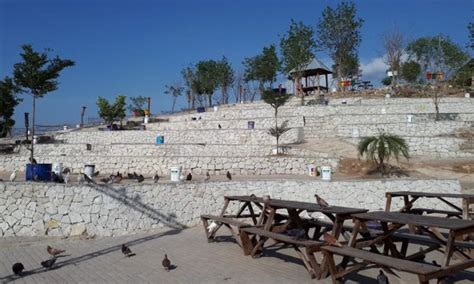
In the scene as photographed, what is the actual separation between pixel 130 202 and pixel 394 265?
734 centimetres

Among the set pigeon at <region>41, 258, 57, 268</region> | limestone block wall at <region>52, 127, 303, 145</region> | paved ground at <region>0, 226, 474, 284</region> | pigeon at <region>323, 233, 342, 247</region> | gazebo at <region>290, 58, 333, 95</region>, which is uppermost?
gazebo at <region>290, 58, 333, 95</region>

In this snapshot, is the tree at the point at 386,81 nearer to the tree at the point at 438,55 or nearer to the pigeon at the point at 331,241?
the tree at the point at 438,55

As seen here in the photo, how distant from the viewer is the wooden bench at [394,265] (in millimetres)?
4852

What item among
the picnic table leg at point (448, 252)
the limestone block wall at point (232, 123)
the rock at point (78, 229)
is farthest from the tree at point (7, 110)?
the picnic table leg at point (448, 252)

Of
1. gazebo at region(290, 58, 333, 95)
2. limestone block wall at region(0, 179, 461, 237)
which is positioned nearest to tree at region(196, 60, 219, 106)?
gazebo at region(290, 58, 333, 95)

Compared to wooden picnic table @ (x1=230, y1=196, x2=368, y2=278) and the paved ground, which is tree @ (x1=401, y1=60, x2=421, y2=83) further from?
wooden picnic table @ (x1=230, y1=196, x2=368, y2=278)

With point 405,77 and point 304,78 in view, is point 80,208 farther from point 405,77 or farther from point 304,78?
point 405,77

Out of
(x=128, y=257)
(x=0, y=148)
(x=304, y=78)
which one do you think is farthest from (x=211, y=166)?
(x=304, y=78)

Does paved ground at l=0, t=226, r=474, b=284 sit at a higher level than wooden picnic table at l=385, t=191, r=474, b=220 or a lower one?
lower

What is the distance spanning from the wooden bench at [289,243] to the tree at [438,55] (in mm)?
25732

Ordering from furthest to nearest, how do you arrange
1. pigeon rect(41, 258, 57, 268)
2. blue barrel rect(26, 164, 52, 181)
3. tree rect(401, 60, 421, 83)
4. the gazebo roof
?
tree rect(401, 60, 421, 83)
the gazebo roof
blue barrel rect(26, 164, 52, 181)
pigeon rect(41, 258, 57, 268)

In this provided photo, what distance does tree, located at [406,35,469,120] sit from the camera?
38938 millimetres

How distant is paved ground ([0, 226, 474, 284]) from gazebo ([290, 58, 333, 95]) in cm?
3351

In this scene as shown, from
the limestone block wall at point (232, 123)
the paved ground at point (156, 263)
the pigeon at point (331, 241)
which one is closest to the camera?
the pigeon at point (331, 241)
